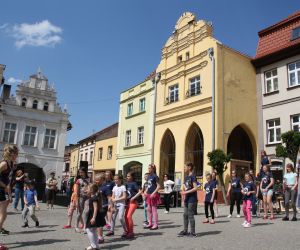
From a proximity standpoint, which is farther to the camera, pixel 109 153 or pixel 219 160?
pixel 109 153

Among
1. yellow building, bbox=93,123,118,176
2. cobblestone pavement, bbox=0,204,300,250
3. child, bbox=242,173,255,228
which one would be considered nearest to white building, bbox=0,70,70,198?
yellow building, bbox=93,123,118,176

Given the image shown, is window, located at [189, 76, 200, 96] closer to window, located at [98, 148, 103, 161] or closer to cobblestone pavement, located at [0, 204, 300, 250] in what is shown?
cobblestone pavement, located at [0, 204, 300, 250]

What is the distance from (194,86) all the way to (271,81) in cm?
531

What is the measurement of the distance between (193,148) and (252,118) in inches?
184

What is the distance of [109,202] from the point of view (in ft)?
31.0

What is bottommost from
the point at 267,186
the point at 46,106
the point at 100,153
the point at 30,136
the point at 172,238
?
the point at 172,238

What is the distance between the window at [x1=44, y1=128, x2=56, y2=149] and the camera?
121 ft

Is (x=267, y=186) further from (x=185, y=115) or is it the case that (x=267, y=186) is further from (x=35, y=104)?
(x=35, y=104)

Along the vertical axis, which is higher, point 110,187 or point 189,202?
point 110,187

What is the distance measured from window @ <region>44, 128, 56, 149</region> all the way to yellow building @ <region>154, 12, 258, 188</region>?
14157 mm

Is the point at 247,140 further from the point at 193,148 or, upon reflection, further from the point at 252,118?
the point at 193,148

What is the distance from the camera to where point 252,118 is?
24281 mm

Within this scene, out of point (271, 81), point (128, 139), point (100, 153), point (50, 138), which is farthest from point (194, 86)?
point (100, 153)

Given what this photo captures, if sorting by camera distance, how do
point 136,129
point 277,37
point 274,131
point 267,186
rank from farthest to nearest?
point 136,129, point 277,37, point 274,131, point 267,186
